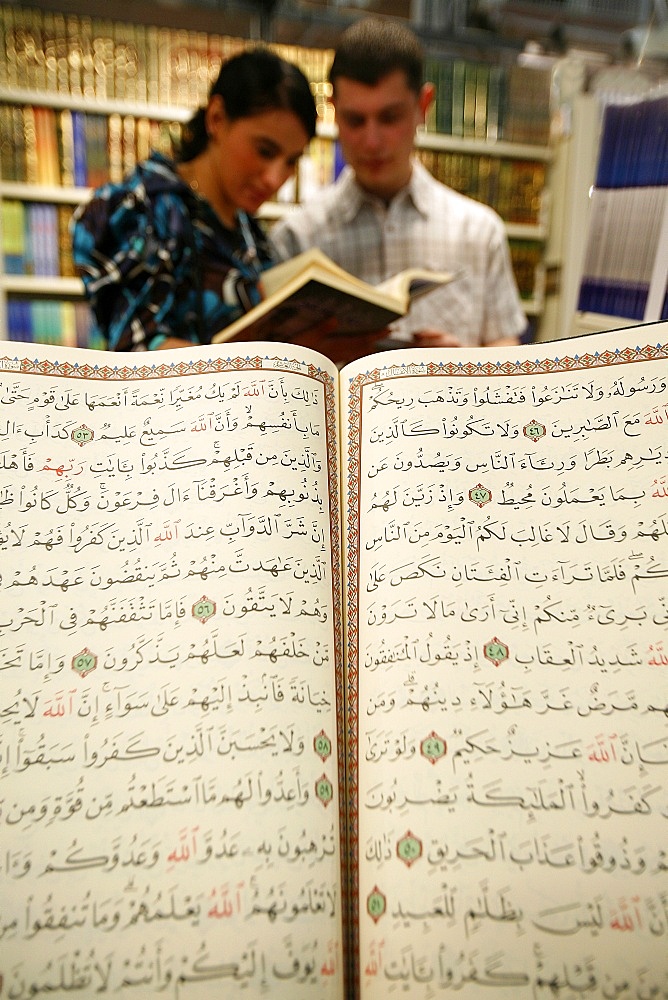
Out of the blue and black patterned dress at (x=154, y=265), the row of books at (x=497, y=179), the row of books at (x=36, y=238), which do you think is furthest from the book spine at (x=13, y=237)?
the row of books at (x=497, y=179)

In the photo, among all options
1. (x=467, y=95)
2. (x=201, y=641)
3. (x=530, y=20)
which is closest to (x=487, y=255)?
(x=467, y=95)

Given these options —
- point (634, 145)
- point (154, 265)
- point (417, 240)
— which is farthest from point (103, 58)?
point (634, 145)

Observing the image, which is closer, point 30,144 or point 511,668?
point 511,668

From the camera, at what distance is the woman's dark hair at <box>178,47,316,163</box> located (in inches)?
43.3

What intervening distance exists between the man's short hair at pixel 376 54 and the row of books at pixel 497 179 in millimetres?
706

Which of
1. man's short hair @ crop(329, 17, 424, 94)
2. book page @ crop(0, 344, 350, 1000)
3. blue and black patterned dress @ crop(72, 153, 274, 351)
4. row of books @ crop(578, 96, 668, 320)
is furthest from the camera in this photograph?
man's short hair @ crop(329, 17, 424, 94)

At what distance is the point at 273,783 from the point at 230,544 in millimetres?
138

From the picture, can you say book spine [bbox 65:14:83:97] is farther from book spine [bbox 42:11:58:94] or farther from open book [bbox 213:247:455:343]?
open book [bbox 213:247:455:343]

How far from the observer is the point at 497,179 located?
2.09 m

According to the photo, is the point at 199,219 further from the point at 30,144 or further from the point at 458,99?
the point at 458,99

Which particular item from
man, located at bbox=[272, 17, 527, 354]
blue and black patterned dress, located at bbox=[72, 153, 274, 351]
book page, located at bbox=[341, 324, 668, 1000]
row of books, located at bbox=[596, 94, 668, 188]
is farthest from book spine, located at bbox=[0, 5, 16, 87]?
book page, located at bbox=[341, 324, 668, 1000]

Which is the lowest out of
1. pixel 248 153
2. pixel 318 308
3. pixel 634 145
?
pixel 318 308

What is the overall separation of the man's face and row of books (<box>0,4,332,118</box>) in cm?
61

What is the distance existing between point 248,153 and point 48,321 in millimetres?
985
